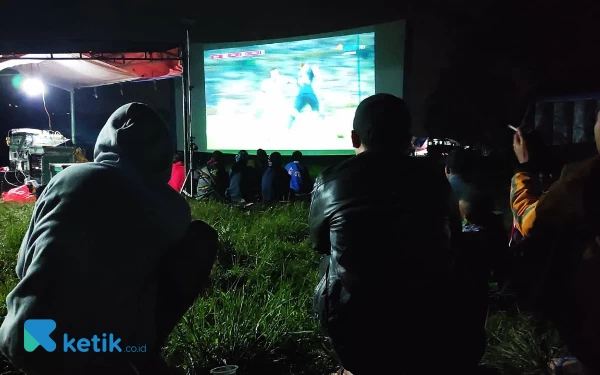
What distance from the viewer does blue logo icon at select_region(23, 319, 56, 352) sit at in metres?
1.46

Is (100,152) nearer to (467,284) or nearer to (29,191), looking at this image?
(467,284)

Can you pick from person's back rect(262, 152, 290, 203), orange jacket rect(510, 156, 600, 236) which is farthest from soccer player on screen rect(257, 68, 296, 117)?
orange jacket rect(510, 156, 600, 236)

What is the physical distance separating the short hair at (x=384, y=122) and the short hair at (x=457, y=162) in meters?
2.95

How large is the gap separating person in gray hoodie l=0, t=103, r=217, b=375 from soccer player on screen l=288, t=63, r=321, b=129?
29.2ft

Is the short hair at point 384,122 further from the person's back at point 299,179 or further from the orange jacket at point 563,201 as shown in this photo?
the person's back at point 299,179

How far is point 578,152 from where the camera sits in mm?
9180

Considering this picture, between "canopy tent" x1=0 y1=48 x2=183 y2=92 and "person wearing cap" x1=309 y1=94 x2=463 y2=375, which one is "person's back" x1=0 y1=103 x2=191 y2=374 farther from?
"canopy tent" x1=0 y1=48 x2=183 y2=92

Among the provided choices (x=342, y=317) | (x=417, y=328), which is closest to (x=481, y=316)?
(x=417, y=328)

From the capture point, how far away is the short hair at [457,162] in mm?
4762

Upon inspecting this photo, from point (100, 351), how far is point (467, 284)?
1.30 meters

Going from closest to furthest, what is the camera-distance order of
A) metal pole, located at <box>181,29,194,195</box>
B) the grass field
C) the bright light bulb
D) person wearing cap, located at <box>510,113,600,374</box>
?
person wearing cap, located at <box>510,113,600,374</box>
the grass field
metal pole, located at <box>181,29,194,195</box>
the bright light bulb

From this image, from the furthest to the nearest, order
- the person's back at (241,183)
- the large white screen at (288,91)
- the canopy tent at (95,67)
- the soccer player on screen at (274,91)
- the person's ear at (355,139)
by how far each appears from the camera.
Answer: the soccer player on screen at (274,91), the large white screen at (288,91), the canopy tent at (95,67), the person's back at (241,183), the person's ear at (355,139)

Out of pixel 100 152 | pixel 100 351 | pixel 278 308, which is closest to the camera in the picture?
pixel 100 351

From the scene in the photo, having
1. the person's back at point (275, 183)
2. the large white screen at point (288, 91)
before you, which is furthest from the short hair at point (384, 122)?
the large white screen at point (288, 91)
